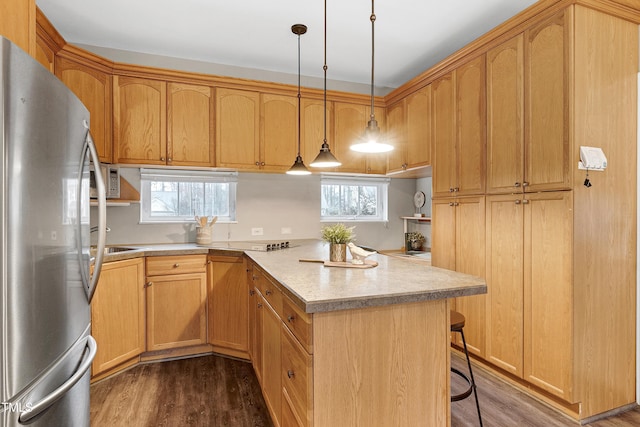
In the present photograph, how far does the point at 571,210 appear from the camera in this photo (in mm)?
2092

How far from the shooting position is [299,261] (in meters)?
2.22

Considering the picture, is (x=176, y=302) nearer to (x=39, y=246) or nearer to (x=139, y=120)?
(x=139, y=120)

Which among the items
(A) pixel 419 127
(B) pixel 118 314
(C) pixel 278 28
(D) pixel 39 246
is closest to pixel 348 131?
(A) pixel 419 127

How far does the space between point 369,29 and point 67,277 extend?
285 centimetres

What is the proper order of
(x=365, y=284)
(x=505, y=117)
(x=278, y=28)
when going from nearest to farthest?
(x=365, y=284)
(x=505, y=117)
(x=278, y=28)

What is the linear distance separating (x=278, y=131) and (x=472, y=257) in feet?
7.25

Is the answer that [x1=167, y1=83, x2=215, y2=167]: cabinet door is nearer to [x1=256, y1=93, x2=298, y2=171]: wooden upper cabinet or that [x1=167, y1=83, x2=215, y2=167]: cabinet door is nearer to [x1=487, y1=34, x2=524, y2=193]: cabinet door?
[x1=256, y1=93, x2=298, y2=171]: wooden upper cabinet

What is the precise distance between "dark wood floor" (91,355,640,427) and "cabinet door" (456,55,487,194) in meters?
1.51

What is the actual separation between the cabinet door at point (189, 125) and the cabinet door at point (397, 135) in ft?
6.38

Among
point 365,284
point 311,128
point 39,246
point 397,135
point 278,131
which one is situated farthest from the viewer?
point 397,135

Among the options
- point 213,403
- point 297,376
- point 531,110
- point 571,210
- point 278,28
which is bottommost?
point 213,403

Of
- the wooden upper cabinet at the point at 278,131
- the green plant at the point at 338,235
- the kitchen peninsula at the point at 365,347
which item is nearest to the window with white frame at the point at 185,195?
the wooden upper cabinet at the point at 278,131

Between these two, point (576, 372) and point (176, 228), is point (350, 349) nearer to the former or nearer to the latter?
point (576, 372)

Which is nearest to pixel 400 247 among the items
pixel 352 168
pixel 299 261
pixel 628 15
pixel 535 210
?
pixel 352 168
